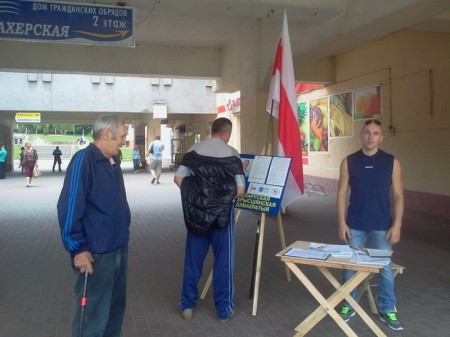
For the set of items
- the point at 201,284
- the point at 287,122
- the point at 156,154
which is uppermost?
the point at 287,122

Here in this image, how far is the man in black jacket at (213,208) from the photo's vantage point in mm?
4012

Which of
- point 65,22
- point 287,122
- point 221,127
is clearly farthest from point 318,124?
point 221,127

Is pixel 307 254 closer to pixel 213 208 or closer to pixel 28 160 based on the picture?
pixel 213 208

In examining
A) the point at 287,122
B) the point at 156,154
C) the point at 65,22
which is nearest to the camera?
the point at 287,122

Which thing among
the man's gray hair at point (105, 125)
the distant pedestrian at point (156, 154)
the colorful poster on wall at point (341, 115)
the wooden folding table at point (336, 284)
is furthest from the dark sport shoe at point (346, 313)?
the distant pedestrian at point (156, 154)

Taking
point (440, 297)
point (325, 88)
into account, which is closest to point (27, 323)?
point (440, 297)

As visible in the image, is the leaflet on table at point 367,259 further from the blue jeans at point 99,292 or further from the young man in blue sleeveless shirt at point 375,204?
the blue jeans at point 99,292

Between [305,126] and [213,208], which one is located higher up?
[305,126]

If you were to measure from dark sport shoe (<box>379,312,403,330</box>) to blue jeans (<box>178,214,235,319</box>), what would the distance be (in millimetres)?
1375

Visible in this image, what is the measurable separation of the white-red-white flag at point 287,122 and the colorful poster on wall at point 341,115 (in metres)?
7.97

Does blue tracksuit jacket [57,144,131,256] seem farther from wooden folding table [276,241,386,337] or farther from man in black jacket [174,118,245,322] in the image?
wooden folding table [276,241,386,337]

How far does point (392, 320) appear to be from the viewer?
3980mm

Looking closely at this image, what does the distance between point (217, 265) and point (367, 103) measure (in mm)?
8968

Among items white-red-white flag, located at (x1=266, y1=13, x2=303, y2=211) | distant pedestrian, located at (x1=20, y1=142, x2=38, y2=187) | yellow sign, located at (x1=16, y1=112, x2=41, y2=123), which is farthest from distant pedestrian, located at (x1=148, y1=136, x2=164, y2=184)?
white-red-white flag, located at (x1=266, y1=13, x2=303, y2=211)
